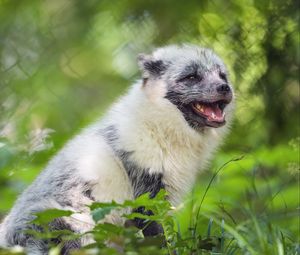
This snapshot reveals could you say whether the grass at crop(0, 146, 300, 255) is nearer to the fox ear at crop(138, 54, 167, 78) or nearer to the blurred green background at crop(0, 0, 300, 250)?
the blurred green background at crop(0, 0, 300, 250)

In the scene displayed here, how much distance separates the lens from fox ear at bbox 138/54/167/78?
5309 millimetres

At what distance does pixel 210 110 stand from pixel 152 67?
1.62 ft

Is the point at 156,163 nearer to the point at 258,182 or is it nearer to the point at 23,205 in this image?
the point at 23,205

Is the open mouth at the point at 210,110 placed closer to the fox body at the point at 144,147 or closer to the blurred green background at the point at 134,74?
the fox body at the point at 144,147

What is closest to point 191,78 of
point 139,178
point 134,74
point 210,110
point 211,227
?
point 210,110

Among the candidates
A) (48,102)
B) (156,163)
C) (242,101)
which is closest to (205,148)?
(156,163)

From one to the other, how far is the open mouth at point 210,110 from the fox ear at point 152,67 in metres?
0.35

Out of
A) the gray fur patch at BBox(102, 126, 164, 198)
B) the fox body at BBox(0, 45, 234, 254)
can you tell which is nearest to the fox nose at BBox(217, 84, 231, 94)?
the fox body at BBox(0, 45, 234, 254)

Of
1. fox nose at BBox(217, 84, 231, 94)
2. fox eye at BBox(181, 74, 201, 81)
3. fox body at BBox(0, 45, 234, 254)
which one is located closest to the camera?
fox body at BBox(0, 45, 234, 254)

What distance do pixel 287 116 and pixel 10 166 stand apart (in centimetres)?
287

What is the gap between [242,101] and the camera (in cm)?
720

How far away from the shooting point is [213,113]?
5129mm

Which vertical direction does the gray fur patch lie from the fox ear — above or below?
below

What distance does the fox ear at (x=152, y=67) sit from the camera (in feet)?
17.4
